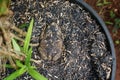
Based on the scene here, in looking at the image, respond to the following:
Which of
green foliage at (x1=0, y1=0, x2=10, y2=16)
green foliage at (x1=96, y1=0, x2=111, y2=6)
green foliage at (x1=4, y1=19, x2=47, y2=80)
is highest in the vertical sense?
green foliage at (x1=0, y1=0, x2=10, y2=16)

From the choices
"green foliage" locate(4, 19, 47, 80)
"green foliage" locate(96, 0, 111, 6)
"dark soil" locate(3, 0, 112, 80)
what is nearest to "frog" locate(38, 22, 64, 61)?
"dark soil" locate(3, 0, 112, 80)

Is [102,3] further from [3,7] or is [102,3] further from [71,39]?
[3,7]

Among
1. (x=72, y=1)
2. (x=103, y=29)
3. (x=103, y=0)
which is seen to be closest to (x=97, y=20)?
(x=103, y=29)

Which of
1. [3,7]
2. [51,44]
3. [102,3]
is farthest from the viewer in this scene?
[102,3]

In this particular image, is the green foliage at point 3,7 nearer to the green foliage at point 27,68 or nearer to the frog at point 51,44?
the green foliage at point 27,68

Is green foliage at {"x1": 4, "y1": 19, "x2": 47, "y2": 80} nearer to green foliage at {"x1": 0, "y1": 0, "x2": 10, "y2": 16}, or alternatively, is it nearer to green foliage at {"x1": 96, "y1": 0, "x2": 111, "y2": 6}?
green foliage at {"x1": 0, "y1": 0, "x2": 10, "y2": 16}

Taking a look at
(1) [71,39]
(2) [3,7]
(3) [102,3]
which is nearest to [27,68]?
(2) [3,7]
